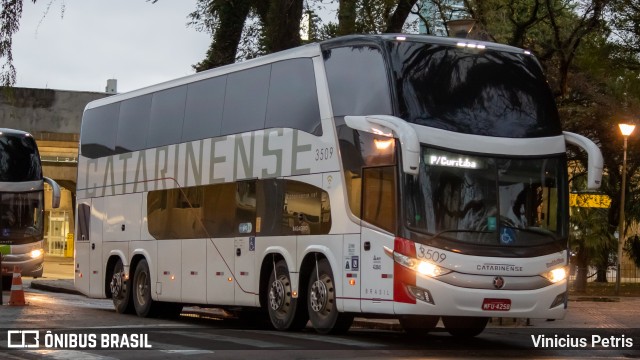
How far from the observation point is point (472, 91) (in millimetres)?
17594

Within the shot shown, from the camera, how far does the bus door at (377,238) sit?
1688 cm

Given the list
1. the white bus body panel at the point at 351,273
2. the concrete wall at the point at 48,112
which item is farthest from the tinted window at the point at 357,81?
the concrete wall at the point at 48,112

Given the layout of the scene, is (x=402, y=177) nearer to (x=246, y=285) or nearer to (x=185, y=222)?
(x=246, y=285)

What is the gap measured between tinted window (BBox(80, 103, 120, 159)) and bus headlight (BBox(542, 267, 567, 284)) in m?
11.1

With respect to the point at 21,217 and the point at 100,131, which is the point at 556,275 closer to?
the point at 100,131

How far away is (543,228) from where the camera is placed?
56.8ft

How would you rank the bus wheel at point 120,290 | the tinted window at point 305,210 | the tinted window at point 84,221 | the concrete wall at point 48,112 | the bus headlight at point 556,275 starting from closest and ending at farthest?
the bus headlight at point 556,275, the tinted window at point 305,210, the bus wheel at point 120,290, the tinted window at point 84,221, the concrete wall at point 48,112

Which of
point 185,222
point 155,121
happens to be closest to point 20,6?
point 155,121

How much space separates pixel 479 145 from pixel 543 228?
1416 mm

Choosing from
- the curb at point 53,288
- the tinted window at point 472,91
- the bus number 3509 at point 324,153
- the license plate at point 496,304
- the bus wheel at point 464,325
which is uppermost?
the tinted window at point 472,91

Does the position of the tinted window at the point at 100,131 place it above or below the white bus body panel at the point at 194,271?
above

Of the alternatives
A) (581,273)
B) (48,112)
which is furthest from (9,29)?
(48,112)

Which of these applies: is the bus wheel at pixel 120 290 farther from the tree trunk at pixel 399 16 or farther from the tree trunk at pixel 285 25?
the tree trunk at pixel 399 16

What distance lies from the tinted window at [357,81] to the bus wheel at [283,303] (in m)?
2.86
